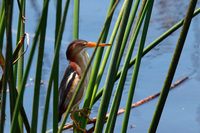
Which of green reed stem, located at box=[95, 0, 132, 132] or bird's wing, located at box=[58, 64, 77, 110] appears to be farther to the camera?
bird's wing, located at box=[58, 64, 77, 110]

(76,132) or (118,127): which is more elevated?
(76,132)

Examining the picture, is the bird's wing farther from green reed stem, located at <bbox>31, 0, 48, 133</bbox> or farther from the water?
the water

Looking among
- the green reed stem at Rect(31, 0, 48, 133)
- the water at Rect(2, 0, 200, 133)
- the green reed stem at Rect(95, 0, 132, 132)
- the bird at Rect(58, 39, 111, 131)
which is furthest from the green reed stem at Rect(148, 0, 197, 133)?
the water at Rect(2, 0, 200, 133)

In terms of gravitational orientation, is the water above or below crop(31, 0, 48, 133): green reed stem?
below

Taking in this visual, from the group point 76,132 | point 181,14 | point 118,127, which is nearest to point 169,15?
point 181,14

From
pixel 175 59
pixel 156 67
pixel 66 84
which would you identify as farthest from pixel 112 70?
pixel 156 67

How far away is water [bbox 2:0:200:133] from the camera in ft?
6.29

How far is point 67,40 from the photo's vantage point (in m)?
2.52

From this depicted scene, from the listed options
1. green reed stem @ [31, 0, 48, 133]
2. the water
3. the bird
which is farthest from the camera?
the water

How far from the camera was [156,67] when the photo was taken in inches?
91.1

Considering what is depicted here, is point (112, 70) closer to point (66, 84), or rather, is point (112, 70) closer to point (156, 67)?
point (66, 84)

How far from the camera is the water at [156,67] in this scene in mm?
1918

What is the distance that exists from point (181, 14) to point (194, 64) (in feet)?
2.04

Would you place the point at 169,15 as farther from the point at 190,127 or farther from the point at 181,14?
the point at 190,127
